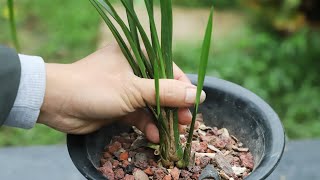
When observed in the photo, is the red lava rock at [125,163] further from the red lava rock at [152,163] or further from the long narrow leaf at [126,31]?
the long narrow leaf at [126,31]

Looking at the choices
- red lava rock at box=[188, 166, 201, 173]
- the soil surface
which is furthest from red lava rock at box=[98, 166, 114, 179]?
red lava rock at box=[188, 166, 201, 173]

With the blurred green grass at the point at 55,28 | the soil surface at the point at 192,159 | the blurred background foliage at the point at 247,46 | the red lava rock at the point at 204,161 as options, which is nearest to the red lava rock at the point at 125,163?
the soil surface at the point at 192,159

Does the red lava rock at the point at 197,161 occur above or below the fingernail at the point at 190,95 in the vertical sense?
below

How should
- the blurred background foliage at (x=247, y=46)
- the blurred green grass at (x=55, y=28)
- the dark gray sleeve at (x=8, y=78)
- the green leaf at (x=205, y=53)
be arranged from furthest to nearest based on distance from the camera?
the blurred green grass at (x=55, y=28) < the blurred background foliage at (x=247, y=46) < the dark gray sleeve at (x=8, y=78) < the green leaf at (x=205, y=53)

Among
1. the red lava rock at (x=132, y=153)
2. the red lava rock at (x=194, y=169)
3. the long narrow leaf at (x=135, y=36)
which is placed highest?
the long narrow leaf at (x=135, y=36)

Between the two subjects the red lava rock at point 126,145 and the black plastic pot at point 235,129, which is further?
the red lava rock at point 126,145

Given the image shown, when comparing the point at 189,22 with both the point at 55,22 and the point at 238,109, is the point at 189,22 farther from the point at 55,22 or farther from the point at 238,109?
the point at 238,109

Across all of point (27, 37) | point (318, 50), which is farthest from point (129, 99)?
point (27, 37)

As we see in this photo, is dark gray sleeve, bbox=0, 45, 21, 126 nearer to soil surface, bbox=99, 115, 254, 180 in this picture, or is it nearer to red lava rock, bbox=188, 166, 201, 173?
soil surface, bbox=99, 115, 254, 180
